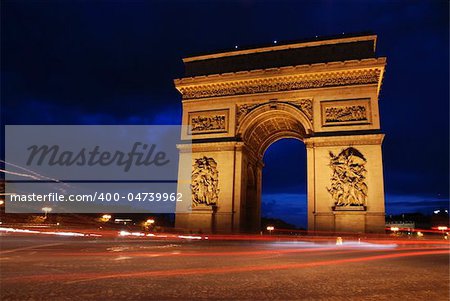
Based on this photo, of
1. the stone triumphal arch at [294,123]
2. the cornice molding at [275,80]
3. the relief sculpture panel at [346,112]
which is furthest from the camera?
the cornice molding at [275,80]

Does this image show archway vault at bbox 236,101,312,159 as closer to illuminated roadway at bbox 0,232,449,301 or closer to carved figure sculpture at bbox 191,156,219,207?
carved figure sculpture at bbox 191,156,219,207

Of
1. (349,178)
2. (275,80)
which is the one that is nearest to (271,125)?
(275,80)

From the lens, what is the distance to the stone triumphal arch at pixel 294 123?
1931 centimetres

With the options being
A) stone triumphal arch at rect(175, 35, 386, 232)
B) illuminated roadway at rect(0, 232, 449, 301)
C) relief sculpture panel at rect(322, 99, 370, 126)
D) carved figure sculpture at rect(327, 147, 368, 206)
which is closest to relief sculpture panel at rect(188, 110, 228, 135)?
stone triumphal arch at rect(175, 35, 386, 232)

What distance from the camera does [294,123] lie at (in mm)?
23594

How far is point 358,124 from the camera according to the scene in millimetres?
Answer: 20047

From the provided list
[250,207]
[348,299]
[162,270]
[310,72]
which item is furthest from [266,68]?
[348,299]

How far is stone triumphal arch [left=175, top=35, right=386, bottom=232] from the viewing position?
1931 centimetres

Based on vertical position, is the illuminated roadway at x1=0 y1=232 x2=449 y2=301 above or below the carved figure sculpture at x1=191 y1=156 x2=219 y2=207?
below

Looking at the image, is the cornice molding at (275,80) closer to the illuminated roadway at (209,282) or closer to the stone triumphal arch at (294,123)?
the stone triumphal arch at (294,123)

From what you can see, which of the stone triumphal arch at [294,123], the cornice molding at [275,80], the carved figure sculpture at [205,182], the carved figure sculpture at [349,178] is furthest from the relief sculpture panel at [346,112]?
the carved figure sculpture at [205,182]

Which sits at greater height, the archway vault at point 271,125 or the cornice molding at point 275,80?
the cornice molding at point 275,80

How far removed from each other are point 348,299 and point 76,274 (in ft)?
11.9

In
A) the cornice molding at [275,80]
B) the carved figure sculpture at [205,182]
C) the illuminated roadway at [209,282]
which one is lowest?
the illuminated roadway at [209,282]
